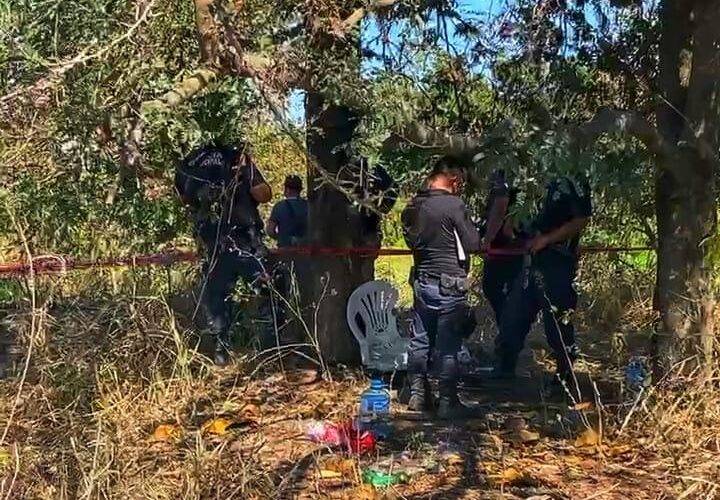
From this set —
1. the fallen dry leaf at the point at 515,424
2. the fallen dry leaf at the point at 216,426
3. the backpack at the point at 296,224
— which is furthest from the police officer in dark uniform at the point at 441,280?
the backpack at the point at 296,224

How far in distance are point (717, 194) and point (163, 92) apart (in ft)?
9.74

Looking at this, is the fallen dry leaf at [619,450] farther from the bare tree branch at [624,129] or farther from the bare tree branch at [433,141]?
the bare tree branch at [433,141]

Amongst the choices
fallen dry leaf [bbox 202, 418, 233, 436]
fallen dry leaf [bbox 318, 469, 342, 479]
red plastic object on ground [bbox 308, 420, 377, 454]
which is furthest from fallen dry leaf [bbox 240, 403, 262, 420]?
fallen dry leaf [bbox 318, 469, 342, 479]

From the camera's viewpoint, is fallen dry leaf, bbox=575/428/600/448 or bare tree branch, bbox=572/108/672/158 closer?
bare tree branch, bbox=572/108/672/158

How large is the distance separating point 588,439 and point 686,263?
108cm

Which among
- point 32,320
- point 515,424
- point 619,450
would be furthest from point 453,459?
point 32,320

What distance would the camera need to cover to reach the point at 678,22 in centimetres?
557

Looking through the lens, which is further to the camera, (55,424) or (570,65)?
(570,65)

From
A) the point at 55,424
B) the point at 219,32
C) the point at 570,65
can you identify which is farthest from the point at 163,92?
the point at 570,65

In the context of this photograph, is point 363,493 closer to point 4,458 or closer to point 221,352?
point 4,458

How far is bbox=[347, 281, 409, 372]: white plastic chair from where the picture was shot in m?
6.95

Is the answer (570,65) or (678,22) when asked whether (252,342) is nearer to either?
(570,65)

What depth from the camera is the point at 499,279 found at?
24.2 ft

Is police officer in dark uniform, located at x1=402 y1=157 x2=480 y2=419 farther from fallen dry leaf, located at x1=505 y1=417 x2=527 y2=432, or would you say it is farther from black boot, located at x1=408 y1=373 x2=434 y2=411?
fallen dry leaf, located at x1=505 y1=417 x2=527 y2=432
